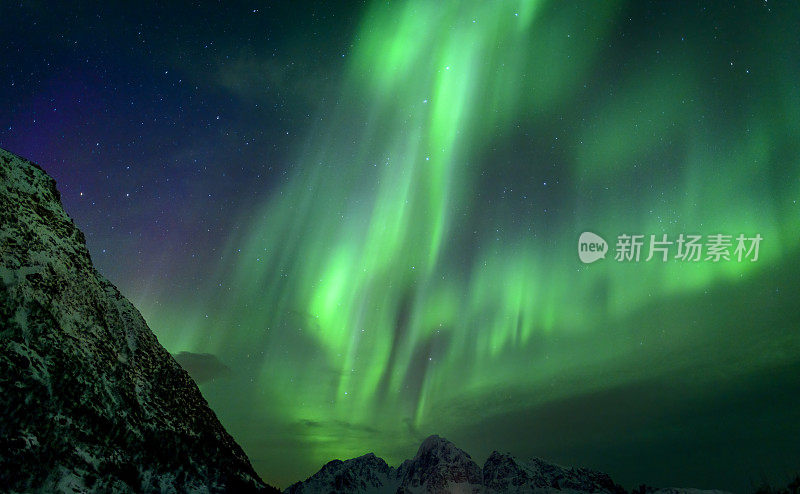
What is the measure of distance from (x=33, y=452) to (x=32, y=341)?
55.7ft

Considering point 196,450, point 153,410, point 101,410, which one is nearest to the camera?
point 101,410

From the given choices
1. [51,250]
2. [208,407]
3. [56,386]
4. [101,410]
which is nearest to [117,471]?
[101,410]

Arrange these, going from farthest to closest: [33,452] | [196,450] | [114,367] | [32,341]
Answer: [196,450], [114,367], [32,341], [33,452]

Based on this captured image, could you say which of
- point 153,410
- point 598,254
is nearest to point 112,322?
point 153,410

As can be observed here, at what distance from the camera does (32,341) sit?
2692 inches

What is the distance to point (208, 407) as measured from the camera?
122m

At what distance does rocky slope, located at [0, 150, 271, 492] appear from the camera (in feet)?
202

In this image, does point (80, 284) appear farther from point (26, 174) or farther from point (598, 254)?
point (598, 254)

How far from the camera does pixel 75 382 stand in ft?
240

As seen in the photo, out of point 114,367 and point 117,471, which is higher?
point 114,367

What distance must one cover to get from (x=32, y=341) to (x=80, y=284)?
1962 centimetres

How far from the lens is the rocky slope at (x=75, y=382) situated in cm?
6172

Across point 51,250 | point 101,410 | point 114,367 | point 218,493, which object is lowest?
point 218,493

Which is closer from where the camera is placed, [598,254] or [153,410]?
[598,254]
